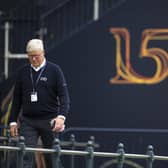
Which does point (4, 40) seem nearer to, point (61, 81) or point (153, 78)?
point (153, 78)

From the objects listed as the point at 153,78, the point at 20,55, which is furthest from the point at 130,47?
the point at 20,55

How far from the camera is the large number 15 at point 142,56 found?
40.2ft

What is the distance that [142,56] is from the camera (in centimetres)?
1228

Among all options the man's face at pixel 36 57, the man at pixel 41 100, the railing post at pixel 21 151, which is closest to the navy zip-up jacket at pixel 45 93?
the man at pixel 41 100

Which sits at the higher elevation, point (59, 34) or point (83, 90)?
point (59, 34)

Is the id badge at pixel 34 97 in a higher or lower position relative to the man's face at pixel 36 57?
lower

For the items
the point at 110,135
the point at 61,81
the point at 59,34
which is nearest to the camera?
the point at 61,81

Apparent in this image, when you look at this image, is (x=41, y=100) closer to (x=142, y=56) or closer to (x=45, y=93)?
(x=45, y=93)

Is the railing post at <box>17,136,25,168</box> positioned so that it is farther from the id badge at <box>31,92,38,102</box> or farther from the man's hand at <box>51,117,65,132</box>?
the id badge at <box>31,92,38,102</box>

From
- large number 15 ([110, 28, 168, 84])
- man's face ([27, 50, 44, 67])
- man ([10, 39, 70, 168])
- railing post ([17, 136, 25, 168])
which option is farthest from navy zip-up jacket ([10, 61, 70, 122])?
large number 15 ([110, 28, 168, 84])

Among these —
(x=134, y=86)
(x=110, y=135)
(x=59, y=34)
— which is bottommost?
(x=110, y=135)

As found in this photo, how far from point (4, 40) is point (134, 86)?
2.83 meters

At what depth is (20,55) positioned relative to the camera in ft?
44.8

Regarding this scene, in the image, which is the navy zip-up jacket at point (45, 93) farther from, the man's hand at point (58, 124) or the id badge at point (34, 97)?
the man's hand at point (58, 124)
